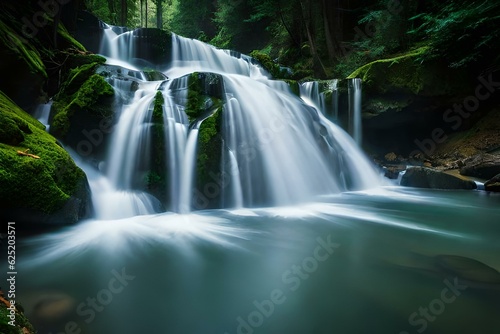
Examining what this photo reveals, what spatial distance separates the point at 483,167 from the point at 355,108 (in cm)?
421

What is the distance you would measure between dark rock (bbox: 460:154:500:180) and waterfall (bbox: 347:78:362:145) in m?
3.48

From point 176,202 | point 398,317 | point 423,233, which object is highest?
point 176,202

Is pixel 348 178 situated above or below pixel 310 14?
below

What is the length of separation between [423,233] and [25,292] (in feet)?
16.2

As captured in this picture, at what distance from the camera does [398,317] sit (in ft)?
7.85

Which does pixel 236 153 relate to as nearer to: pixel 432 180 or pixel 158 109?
pixel 158 109

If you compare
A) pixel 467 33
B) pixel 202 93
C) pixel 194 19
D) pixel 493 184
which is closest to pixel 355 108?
pixel 467 33

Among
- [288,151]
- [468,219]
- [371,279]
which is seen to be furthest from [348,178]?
[371,279]

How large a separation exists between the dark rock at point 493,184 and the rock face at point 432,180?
0.26 m

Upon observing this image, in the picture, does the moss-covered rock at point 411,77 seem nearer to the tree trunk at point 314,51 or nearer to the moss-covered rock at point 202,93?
the tree trunk at point 314,51

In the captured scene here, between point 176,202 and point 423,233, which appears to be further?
point 176,202

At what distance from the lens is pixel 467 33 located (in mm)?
8273

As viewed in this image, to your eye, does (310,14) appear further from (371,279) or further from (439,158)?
(371,279)

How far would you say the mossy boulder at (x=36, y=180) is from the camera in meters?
3.75
